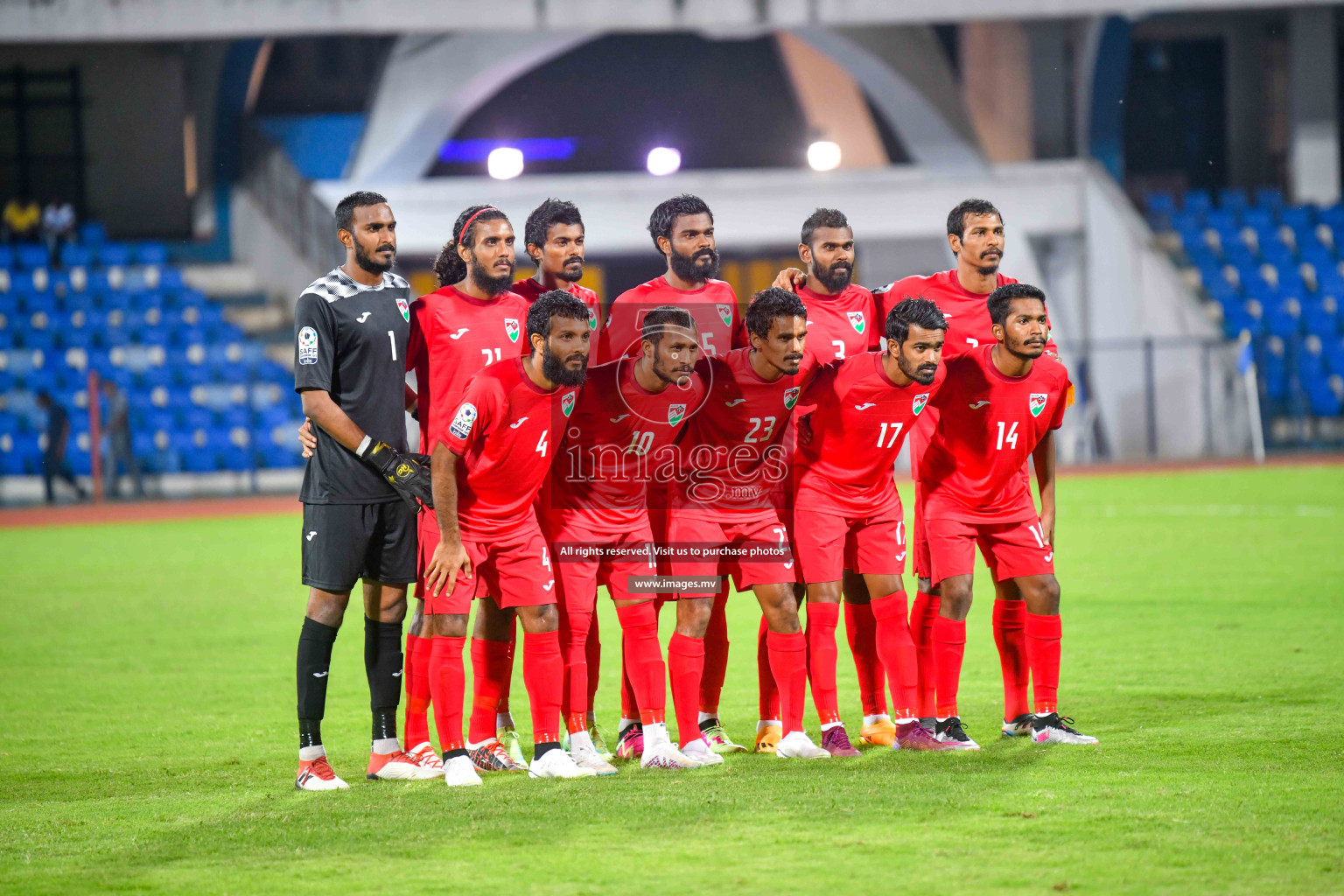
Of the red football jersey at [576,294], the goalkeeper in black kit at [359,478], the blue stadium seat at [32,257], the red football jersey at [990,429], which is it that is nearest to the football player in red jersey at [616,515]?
the red football jersey at [576,294]

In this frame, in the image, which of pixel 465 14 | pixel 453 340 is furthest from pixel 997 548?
pixel 465 14

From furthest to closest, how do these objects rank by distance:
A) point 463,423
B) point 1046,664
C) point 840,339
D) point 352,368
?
point 840,339, point 1046,664, point 352,368, point 463,423

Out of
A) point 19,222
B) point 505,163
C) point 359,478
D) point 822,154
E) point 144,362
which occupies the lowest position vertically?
point 359,478

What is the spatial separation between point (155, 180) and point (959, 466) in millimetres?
23648

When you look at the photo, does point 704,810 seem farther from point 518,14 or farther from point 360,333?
point 518,14

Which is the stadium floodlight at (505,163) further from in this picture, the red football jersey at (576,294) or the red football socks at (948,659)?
the red football socks at (948,659)

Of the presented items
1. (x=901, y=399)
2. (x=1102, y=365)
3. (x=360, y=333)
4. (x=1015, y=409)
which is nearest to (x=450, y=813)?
(x=360, y=333)

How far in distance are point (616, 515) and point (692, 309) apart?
989mm

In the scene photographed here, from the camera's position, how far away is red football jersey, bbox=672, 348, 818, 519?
5973 mm

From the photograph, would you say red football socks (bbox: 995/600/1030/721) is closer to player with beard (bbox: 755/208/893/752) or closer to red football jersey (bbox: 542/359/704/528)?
player with beard (bbox: 755/208/893/752)

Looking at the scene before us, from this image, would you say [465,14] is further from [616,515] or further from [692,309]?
[616,515]

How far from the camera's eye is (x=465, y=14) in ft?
71.4

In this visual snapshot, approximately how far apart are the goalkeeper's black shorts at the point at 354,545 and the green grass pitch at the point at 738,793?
0.79 metres

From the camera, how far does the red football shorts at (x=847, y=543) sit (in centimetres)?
606
